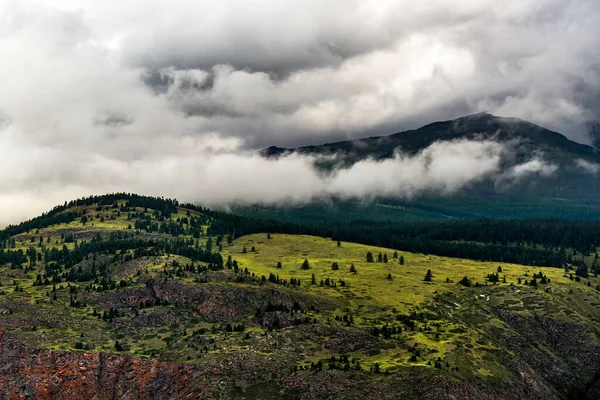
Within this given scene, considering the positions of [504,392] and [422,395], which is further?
[504,392]

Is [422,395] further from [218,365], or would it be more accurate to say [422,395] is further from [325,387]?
[218,365]

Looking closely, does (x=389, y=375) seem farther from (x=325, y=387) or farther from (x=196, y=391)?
(x=196, y=391)

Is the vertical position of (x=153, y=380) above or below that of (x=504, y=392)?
above

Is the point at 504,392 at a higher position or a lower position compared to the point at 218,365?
lower

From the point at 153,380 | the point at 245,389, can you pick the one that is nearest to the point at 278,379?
the point at 245,389

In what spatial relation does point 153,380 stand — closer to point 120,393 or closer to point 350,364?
point 120,393

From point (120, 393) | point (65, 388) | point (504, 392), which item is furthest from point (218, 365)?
point (504, 392)

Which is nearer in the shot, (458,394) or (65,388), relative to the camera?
(458,394)

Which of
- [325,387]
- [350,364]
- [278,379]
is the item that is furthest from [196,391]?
[350,364]
